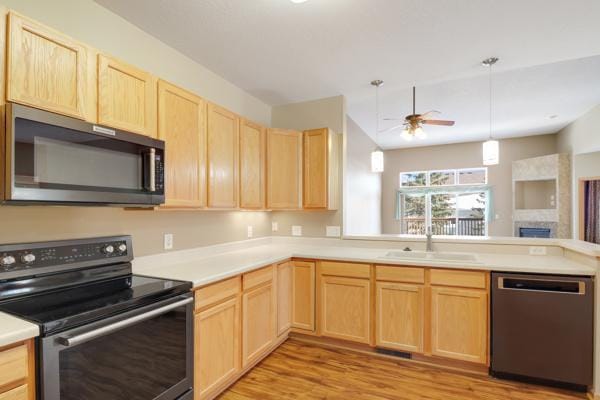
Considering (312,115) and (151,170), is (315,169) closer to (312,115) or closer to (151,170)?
(312,115)

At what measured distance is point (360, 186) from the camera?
6566 mm

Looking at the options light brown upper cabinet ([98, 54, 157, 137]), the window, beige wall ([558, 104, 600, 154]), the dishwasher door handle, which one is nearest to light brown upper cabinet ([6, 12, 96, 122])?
light brown upper cabinet ([98, 54, 157, 137])

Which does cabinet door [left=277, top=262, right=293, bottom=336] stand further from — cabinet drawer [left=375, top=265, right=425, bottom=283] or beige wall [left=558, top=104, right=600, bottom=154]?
beige wall [left=558, top=104, right=600, bottom=154]

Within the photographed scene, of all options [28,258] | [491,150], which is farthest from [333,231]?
[28,258]

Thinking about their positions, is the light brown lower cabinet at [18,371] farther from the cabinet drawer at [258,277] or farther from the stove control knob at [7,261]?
the cabinet drawer at [258,277]

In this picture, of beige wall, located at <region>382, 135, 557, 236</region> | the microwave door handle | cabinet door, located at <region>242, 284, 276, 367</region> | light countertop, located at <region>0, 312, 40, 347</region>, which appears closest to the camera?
light countertop, located at <region>0, 312, 40, 347</region>

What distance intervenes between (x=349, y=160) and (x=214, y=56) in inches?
137

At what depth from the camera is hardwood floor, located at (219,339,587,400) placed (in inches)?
85.0

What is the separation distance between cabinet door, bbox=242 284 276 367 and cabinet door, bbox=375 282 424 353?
953 mm

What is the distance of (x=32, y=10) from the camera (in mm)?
1660

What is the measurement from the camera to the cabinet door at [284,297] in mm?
2807

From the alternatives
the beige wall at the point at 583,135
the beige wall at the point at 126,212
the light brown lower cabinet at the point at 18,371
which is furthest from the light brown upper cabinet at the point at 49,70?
the beige wall at the point at 583,135

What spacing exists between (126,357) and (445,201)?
8.48 metres

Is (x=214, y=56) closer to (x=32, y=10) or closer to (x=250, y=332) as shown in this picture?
(x=32, y=10)
